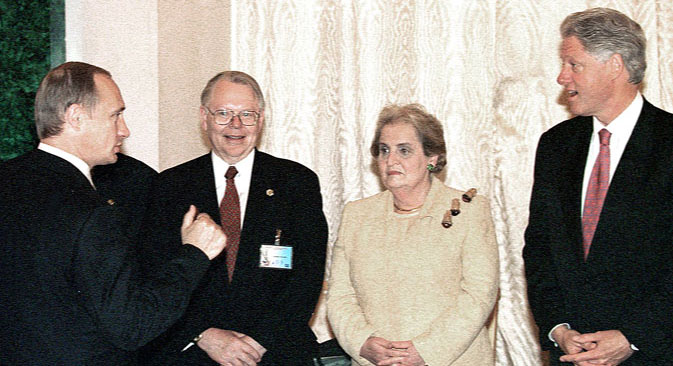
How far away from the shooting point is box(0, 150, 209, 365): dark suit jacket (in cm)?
218

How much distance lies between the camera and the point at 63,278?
219 cm

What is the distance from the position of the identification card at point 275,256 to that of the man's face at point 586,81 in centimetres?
127

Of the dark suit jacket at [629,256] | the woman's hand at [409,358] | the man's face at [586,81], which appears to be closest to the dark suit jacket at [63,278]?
the woman's hand at [409,358]

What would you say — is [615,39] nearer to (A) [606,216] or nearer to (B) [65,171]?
(A) [606,216]

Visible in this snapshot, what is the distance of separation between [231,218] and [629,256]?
1.55m

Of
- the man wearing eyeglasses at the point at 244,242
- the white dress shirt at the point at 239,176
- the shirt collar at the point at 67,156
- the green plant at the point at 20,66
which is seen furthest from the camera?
the green plant at the point at 20,66

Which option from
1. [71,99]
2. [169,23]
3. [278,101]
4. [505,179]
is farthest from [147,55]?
[505,179]

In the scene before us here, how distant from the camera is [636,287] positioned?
9.07 feet

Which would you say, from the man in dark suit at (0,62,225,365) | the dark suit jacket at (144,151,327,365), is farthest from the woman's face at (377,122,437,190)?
the man in dark suit at (0,62,225,365)

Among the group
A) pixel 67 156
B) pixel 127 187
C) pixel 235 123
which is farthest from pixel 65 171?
pixel 235 123

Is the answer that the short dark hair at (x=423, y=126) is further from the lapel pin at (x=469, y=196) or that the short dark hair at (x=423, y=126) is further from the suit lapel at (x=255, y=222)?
the suit lapel at (x=255, y=222)

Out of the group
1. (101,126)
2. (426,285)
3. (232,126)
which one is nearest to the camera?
(101,126)

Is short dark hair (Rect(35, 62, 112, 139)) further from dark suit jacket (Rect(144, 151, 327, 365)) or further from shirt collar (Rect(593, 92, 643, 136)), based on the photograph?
shirt collar (Rect(593, 92, 643, 136))

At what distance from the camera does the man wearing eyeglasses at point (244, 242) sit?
10.4ft
